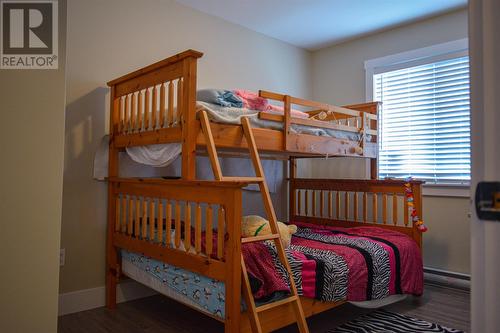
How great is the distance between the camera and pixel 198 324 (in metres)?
2.43

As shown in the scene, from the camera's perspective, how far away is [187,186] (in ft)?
6.73

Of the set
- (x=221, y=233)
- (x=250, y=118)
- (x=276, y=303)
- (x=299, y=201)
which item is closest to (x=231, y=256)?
(x=221, y=233)

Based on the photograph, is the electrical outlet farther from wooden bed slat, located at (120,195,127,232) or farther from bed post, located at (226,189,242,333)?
bed post, located at (226,189,242,333)

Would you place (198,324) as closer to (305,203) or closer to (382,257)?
(382,257)

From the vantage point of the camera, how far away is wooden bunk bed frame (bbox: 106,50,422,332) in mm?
1812

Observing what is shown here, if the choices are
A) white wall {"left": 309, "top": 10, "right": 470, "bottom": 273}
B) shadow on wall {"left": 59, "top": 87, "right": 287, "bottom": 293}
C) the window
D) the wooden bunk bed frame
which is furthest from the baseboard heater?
shadow on wall {"left": 59, "top": 87, "right": 287, "bottom": 293}

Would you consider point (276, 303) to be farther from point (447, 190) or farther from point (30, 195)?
point (447, 190)

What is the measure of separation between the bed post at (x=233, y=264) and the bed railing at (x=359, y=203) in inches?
72.6

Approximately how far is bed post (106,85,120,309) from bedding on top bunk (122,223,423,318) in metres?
0.13

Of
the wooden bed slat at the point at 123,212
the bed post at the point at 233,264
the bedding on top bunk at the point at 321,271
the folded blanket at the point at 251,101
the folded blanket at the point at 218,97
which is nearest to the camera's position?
the bed post at the point at 233,264

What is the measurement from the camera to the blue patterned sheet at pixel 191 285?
5.96 ft

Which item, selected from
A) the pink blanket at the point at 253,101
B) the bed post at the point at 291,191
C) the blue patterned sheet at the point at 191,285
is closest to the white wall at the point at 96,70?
the blue patterned sheet at the point at 191,285

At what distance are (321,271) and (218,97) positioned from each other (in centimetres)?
118

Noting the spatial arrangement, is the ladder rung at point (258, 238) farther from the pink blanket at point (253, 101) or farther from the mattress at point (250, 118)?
the pink blanket at point (253, 101)
